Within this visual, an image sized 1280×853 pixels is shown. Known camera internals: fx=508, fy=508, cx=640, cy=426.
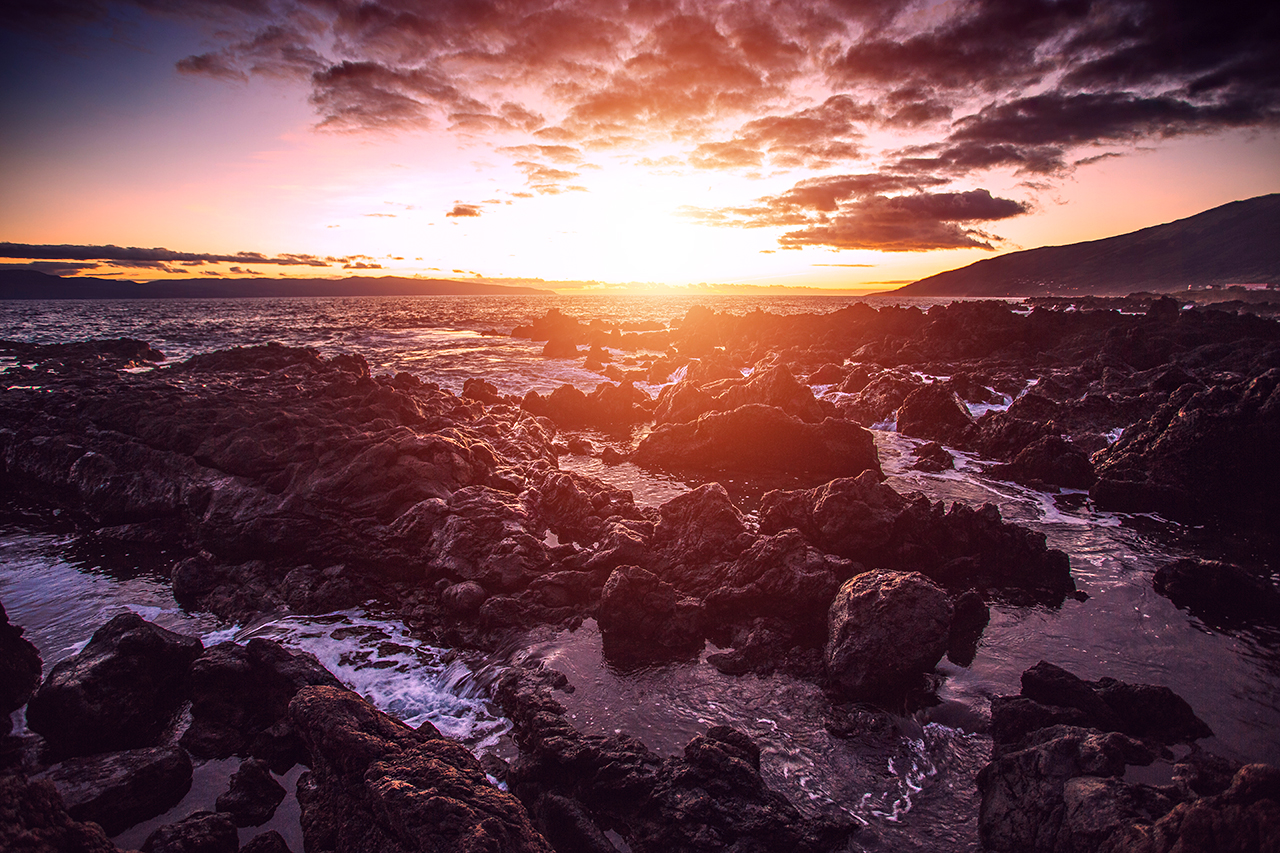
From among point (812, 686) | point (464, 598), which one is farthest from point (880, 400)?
point (464, 598)

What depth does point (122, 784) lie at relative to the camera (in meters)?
5.88

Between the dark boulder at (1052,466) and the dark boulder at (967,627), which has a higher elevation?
the dark boulder at (1052,466)

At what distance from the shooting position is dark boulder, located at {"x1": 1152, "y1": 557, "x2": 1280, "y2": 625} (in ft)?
30.7

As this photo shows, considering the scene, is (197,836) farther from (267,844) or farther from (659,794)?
(659,794)

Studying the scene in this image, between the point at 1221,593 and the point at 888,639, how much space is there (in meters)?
7.46

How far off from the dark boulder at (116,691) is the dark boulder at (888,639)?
9.81m

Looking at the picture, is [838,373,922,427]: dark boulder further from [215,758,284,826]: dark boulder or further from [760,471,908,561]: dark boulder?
[215,758,284,826]: dark boulder

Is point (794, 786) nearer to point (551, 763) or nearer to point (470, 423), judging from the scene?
point (551, 763)

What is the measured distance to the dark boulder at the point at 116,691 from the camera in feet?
21.6

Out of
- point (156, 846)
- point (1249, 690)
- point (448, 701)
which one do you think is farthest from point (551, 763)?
point (1249, 690)

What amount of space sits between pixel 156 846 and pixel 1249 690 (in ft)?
46.4

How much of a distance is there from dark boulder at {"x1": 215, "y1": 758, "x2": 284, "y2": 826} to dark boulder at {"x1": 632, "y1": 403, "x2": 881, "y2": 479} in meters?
14.1

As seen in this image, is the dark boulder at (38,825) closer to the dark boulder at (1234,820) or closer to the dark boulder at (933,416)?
the dark boulder at (1234,820)

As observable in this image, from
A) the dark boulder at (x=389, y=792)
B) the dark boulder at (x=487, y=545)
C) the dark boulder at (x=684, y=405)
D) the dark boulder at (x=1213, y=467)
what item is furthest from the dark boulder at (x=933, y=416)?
the dark boulder at (x=389, y=792)
